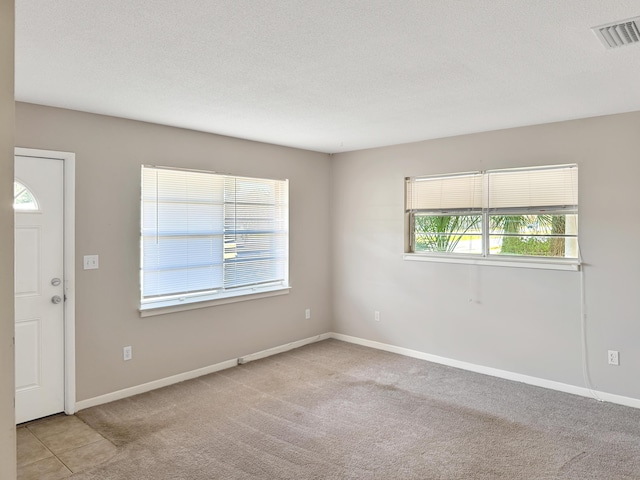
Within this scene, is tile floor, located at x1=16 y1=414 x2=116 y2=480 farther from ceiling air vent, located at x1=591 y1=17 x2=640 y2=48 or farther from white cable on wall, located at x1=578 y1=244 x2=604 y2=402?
white cable on wall, located at x1=578 y1=244 x2=604 y2=402

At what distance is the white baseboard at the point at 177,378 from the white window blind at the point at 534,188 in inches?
111

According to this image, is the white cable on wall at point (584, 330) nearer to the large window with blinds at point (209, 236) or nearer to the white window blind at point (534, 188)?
the white window blind at point (534, 188)

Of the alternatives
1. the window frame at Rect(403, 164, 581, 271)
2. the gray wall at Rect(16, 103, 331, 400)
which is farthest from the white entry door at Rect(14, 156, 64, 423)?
the window frame at Rect(403, 164, 581, 271)

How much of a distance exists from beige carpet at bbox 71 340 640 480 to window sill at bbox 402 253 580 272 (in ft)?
3.72

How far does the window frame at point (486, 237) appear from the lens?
13.0ft

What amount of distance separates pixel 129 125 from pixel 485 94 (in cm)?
295

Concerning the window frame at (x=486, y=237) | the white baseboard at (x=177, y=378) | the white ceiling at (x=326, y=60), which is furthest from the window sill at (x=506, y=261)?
the white baseboard at (x=177, y=378)

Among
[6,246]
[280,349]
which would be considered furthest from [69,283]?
[6,246]

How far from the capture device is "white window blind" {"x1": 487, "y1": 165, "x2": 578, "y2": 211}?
395 centimetres

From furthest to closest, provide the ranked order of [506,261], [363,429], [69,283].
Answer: [506,261]
[69,283]
[363,429]

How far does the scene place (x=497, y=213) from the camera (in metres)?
4.38

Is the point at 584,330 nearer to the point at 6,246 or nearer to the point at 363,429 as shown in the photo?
the point at 363,429

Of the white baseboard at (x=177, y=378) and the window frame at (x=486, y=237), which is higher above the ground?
the window frame at (x=486, y=237)

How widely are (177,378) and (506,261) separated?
340 cm
